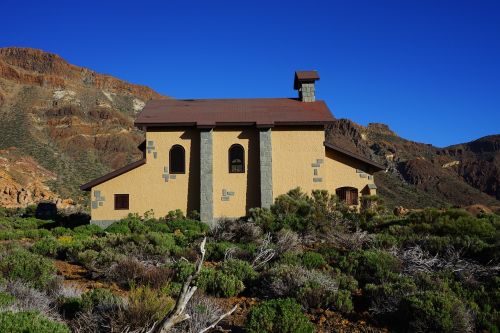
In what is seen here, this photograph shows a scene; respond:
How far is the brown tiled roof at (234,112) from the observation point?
62.1ft

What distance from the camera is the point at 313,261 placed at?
9836mm

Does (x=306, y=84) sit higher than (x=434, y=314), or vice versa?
(x=306, y=84)

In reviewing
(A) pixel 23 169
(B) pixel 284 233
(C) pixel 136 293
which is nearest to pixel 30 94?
(A) pixel 23 169

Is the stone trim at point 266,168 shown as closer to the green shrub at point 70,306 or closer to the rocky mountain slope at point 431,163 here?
the green shrub at point 70,306

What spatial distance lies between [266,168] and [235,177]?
57.7 inches

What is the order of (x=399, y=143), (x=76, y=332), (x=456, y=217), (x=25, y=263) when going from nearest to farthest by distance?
(x=76, y=332)
(x=25, y=263)
(x=456, y=217)
(x=399, y=143)

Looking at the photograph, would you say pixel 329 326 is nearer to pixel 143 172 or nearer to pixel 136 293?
pixel 136 293

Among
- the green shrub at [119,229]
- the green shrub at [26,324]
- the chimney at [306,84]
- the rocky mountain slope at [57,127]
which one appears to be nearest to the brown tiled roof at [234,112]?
the chimney at [306,84]

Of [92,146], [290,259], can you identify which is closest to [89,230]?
[290,259]

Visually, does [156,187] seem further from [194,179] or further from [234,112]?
[234,112]

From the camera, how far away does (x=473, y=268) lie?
29.8 feet

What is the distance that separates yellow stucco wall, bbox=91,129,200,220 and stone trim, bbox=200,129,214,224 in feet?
1.60

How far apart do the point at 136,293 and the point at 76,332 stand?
845mm

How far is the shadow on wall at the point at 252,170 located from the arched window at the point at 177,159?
269 cm
